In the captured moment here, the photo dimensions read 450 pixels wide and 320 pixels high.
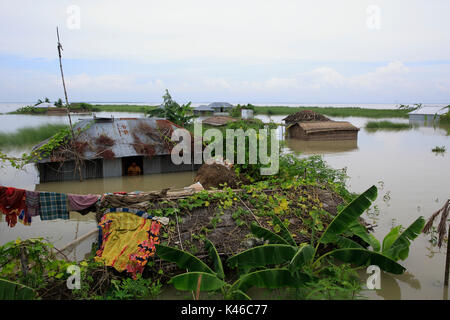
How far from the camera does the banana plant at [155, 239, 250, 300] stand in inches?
151

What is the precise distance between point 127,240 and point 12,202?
2.41m

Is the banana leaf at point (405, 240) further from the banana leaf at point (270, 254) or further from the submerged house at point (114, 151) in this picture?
the submerged house at point (114, 151)

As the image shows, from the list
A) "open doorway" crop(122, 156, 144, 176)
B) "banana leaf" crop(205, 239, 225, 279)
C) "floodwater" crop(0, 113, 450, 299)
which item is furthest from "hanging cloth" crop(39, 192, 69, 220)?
"open doorway" crop(122, 156, 144, 176)

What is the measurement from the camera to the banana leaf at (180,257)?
4.33m

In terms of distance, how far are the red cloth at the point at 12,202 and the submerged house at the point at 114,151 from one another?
6.12 metres

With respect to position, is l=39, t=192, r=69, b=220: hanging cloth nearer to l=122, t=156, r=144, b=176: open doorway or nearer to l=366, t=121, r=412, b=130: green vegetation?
l=122, t=156, r=144, b=176: open doorway

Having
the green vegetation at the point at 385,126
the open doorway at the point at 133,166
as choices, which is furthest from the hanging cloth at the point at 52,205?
the green vegetation at the point at 385,126

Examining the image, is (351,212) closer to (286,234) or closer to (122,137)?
(286,234)

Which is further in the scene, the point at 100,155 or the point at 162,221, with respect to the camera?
the point at 100,155

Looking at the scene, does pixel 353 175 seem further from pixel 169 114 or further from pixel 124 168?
pixel 169 114

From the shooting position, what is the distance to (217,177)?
9789 mm

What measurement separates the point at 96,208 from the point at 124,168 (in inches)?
298
